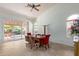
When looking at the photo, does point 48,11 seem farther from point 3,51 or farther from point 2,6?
point 3,51

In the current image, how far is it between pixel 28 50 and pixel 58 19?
117cm

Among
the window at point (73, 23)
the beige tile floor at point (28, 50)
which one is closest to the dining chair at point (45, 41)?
the beige tile floor at point (28, 50)

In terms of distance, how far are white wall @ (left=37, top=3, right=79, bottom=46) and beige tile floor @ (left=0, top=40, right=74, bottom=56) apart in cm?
18

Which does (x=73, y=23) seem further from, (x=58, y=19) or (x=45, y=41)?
(x=45, y=41)

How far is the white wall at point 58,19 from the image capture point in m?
3.55

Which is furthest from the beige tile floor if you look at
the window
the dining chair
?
the window

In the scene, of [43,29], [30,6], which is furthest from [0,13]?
[43,29]

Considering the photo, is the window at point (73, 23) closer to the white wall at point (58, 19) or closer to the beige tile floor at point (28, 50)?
the white wall at point (58, 19)

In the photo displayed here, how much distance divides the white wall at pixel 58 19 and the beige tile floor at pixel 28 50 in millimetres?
177

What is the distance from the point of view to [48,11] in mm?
3691

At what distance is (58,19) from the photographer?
3701mm

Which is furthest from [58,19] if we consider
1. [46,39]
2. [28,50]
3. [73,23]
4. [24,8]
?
[28,50]

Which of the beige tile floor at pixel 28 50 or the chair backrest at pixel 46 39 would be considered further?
Answer: the chair backrest at pixel 46 39

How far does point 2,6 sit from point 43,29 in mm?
1248
